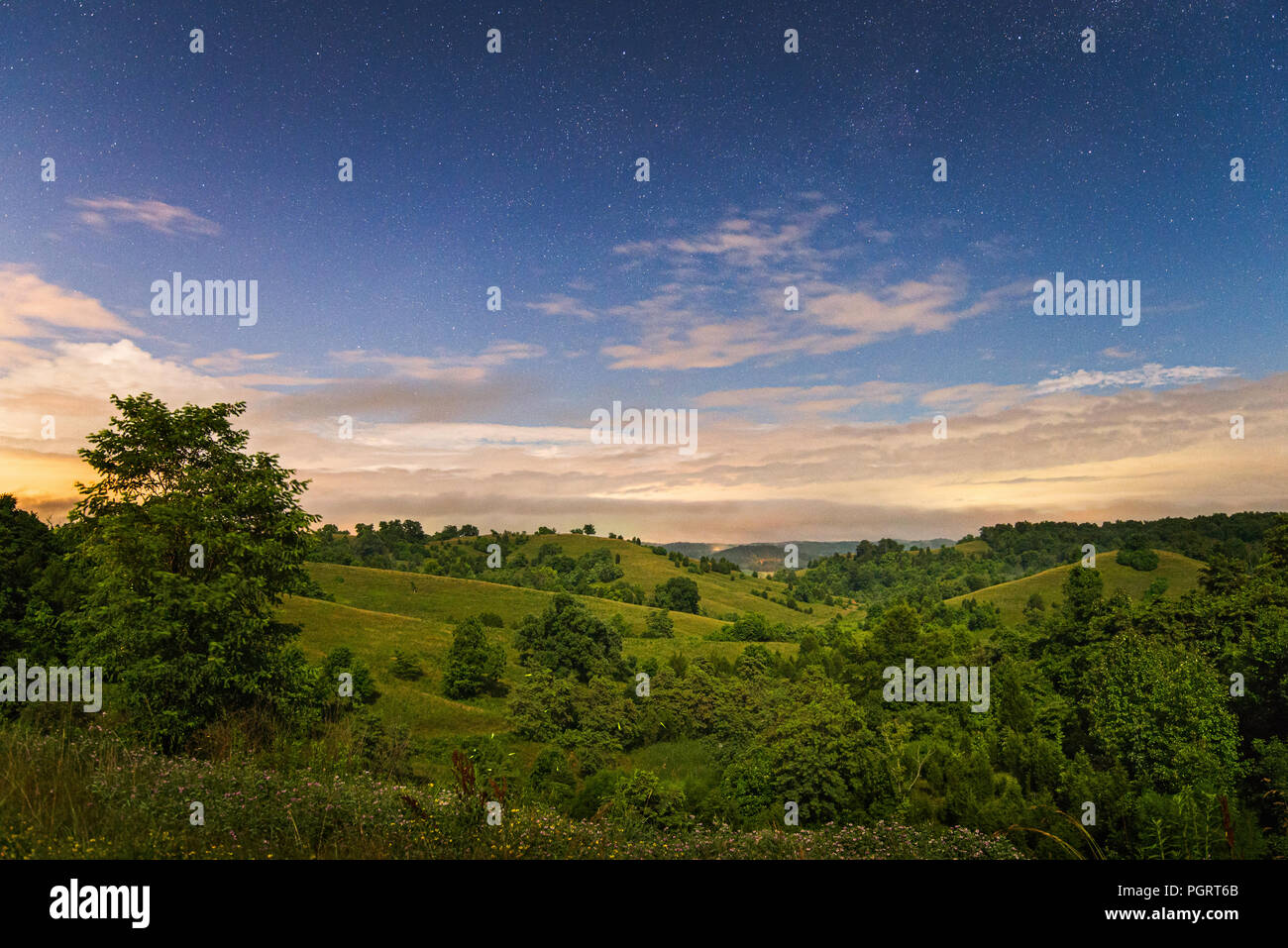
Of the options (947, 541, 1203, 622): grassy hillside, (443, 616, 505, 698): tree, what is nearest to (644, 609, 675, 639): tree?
(443, 616, 505, 698): tree

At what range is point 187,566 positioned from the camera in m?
22.8

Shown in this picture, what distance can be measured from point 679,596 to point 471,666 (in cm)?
6563

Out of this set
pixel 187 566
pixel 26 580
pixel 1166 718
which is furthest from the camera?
pixel 26 580

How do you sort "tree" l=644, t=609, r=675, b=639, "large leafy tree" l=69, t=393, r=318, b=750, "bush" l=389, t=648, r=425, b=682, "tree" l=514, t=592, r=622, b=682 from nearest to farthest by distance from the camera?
"large leafy tree" l=69, t=393, r=318, b=750 → "bush" l=389, t=648, r=425, b=682 → "tree" l=514, t=592, r=622, b=682 → "tree" l=644, t=609, r=675, b=639

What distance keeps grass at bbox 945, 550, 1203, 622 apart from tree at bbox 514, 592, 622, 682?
206ft

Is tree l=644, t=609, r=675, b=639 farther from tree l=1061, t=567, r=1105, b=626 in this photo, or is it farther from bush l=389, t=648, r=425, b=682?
tree l=1061, t=567, r=1105, b=626

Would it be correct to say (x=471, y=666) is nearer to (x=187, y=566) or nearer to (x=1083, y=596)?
(x=187, y=566)

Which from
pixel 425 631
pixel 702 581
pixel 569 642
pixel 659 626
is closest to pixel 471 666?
Result: pixel 569 642

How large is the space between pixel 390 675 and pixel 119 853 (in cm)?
5069

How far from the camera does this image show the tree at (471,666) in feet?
168

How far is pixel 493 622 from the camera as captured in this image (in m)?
77.0

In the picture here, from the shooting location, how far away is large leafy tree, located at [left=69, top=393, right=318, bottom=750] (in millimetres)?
21094
